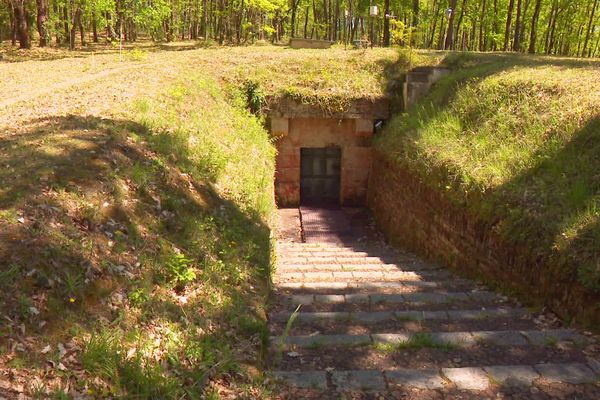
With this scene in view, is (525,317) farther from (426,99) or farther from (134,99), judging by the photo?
(426,99)

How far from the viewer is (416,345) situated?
3.91 meters

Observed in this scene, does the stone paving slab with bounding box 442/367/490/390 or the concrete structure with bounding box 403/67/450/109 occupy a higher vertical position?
the concrete structure with bounding box 403/67/450/109

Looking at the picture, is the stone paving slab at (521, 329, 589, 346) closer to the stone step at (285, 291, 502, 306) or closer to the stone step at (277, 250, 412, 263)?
the stone step at (285, 291, 502, 306)

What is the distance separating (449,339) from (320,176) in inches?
444

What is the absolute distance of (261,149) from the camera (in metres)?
11.4

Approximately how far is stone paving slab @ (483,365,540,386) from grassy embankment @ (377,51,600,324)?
1.25 meters

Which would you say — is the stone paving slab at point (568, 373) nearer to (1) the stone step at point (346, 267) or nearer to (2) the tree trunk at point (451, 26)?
(1) the stone step at point (346, 267)

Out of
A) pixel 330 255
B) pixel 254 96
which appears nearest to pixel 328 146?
pixel 254 96

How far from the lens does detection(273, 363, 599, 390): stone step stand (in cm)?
325

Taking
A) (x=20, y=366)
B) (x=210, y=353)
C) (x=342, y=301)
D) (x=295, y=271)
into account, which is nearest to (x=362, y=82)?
(x=295, y=271)

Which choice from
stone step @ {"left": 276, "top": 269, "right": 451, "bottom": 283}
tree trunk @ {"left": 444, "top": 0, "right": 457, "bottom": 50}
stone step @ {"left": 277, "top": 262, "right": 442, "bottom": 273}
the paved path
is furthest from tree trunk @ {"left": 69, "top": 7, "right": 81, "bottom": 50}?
the paved path

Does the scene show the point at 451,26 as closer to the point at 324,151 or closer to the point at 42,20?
the point at 324,151

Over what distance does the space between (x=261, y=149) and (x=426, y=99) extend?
15.2 feet

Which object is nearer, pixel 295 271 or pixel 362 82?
pixel 295 271
